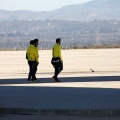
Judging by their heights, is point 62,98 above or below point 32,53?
below

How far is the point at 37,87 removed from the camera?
24.9 meters

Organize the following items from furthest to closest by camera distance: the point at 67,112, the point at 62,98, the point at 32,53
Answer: the point at 32,53 < the point at 62,98 < the point at 67,112

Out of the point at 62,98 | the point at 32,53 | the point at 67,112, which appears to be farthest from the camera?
the point at 32,53

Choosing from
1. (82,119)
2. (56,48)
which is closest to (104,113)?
(82,119)

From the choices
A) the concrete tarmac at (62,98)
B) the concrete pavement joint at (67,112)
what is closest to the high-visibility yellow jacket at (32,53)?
the concrete tarmac at (62,98)

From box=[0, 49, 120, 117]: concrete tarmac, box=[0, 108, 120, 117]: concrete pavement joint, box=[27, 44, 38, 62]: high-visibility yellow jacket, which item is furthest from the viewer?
box=[27, 44, 38, 62]: high-visibility yellow jacket

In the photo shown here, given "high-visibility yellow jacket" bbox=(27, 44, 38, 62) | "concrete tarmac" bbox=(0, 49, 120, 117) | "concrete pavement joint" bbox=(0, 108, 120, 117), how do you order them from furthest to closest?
"high-visibility yellow jacket" bbox=(27, 44, 38, 62) < "concrete tarmac" bbox=(0, 49, 120, 117) < "concrete pavement joint" bbox=(0, 108, 120, 117)

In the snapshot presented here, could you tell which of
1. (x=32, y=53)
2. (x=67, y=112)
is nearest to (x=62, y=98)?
(x=67, y=112)

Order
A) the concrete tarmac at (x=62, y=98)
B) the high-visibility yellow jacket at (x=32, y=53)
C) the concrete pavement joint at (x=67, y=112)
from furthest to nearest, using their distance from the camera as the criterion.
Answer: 1. the high-visibility yellow jacket at (x=32, y=53)
2. the concrete tarmac at (x=62, y=98)
3. the concrete pavement joint at (x=67, y=112)

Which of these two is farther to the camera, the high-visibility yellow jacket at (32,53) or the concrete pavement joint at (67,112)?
the high-visibility yellow jacket at (32,53)

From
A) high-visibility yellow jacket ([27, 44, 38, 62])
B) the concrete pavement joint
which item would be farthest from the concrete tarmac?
high-visibility yellow jacket ([27, 44, 38, 62])

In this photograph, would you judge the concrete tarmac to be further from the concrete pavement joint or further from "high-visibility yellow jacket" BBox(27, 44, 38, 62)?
"high-visibility yellow jacket" BBox(27, 44, 38, 62)

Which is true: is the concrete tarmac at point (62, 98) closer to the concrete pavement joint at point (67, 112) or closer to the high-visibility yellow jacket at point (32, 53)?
→ the concrete pavement joint at point (67, 112)

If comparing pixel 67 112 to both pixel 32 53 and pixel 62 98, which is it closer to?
pixel 62 98
